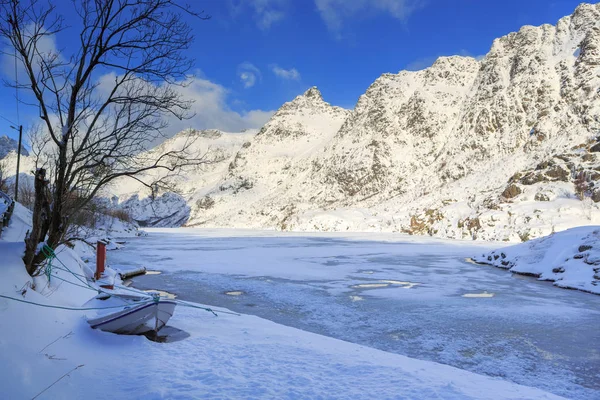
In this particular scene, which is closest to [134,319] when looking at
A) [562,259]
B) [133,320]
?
[133,320]

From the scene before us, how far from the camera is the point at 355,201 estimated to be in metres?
93.6

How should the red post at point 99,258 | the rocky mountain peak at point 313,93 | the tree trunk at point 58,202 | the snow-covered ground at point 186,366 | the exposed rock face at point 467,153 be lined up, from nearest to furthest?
the snow-covered ground at point 186,366
the tree trunk at point 58,202
the red post at point 99,258
the exposed rock face at point 467,153
the rocky mountain peak at point 313,93

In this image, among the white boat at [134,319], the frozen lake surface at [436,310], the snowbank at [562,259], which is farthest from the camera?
the snowbank at [562,259]

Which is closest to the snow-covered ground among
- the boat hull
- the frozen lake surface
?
the boat hull

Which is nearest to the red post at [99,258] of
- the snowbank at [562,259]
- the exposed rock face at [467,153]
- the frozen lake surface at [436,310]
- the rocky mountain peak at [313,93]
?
the frozen lake surface at [436,310]

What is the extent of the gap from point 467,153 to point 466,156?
846mm

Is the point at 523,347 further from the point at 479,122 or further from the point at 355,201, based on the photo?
the point at 355,201

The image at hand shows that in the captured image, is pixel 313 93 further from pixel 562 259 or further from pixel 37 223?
pixel 37 223

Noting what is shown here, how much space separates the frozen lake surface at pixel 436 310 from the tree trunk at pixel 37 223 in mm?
4813

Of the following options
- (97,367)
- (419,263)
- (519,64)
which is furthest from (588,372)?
(519,64)

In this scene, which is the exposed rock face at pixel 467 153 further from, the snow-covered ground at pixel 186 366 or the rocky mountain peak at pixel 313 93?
the rocky mountain peak at pixel 313 93

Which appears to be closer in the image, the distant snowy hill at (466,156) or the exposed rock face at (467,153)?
the distant snowy hill at (466,156)

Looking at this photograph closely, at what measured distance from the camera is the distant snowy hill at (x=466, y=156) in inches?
1596

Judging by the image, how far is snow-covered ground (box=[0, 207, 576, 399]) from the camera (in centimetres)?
401
